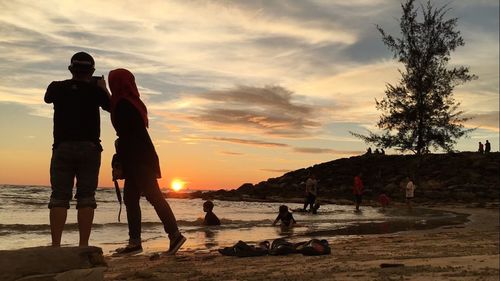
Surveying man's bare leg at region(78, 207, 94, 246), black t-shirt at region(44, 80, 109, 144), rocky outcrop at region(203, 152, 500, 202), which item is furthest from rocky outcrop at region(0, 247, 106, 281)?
rocky outcrop at region(203, 152, 500, 202)

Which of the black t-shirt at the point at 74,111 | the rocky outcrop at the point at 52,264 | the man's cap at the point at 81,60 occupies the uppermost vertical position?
the man's cap at the point at 81,60

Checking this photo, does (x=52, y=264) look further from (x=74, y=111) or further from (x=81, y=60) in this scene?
(x=81, y=60)

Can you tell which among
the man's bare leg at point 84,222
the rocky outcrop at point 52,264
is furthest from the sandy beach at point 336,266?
the rocky outcrop at point 52,264

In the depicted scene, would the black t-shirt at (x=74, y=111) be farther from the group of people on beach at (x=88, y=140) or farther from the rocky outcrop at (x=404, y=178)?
the rocky outcrop at (x=404, y=178)

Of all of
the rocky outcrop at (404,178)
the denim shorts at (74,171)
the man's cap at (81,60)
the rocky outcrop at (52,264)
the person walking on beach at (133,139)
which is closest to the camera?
the rocky outcrop at (52,264)

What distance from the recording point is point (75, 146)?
441 cm

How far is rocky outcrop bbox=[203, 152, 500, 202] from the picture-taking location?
105 feet

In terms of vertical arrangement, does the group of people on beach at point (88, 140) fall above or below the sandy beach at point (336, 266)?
above

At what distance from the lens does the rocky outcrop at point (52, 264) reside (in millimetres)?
3076

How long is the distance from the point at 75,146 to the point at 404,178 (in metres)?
36.1

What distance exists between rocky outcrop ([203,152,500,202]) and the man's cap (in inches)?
1144

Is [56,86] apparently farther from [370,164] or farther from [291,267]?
[370,164]

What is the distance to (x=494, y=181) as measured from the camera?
33969 mm

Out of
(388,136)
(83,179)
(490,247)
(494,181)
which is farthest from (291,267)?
(494,181)
